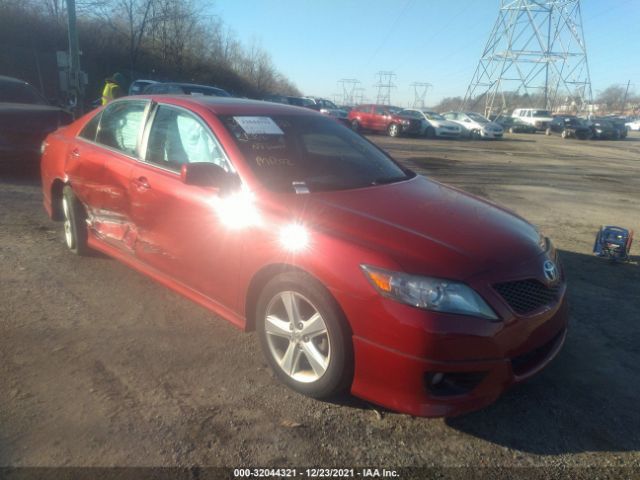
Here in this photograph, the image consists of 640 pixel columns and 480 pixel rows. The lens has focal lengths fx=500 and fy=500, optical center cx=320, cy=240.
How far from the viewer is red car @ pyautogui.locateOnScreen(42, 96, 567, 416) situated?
2.36 m

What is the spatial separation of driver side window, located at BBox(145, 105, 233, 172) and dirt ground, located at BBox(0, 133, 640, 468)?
1133 mm

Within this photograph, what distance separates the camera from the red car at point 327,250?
2.36 m

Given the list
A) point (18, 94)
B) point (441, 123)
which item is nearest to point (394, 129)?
point (441, 123)

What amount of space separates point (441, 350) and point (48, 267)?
12.2 feet

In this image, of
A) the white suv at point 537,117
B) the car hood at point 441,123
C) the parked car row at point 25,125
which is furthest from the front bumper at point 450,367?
the white suv at point 537,117

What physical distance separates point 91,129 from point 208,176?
2.10 m

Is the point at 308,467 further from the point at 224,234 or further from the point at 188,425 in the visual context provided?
the point at 224,234

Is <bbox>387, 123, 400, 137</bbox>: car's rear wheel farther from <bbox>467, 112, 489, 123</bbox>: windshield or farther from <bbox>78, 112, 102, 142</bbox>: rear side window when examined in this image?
<bbox>78, 112, 102, 142</bbox>: rear side window

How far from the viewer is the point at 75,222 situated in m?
4.48

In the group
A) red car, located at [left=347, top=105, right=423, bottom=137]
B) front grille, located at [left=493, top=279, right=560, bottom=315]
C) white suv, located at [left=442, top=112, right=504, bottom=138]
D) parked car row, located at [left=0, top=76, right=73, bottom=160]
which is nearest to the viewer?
front grille, located at [left=493, top=279, right=560, bottom=315]

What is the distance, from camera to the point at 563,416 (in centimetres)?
271

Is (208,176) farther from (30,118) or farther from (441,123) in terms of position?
(441,123)

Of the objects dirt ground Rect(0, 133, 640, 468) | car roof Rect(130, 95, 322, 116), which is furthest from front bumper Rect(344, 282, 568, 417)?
car roof Rect(130, 95, 322, 116)

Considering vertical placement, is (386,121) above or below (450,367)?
above
